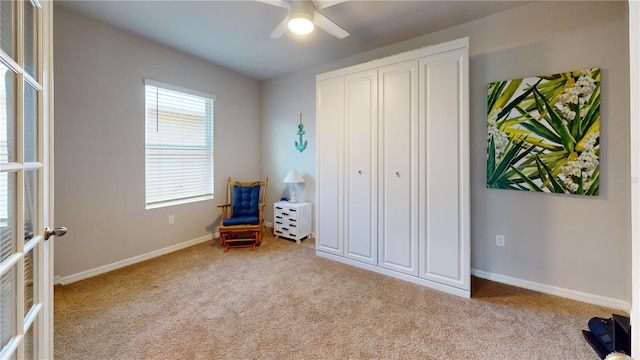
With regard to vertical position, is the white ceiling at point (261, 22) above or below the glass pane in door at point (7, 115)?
above

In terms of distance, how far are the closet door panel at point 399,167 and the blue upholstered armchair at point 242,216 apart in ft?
5.73

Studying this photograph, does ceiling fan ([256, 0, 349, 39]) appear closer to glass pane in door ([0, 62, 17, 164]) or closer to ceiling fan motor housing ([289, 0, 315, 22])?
ceiling fan motor housing ([289, 0, 315, 22])

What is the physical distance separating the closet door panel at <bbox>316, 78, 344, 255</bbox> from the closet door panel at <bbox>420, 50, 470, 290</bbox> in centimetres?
95

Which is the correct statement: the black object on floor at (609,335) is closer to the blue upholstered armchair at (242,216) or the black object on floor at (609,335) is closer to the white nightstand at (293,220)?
the white nightstand at (293,220)

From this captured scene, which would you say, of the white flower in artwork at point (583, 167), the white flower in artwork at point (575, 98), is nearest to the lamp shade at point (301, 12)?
the white flower in artwork at point (575, 98)

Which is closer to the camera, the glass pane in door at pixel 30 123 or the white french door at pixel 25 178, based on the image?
the white french door at pixel 25 178

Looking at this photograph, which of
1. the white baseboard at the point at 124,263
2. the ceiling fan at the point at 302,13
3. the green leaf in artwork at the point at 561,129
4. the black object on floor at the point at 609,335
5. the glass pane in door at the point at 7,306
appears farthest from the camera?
the white baseboard at the point at 124,263

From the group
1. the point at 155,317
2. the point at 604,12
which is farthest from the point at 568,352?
the point at 155,317

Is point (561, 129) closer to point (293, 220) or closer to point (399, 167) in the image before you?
point (399, 167)

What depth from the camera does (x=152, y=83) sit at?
323 cm

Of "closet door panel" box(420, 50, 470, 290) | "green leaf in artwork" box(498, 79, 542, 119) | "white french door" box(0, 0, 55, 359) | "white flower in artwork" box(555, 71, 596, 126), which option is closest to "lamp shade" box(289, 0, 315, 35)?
"closet door panel" box(420, 50, 470, 290)

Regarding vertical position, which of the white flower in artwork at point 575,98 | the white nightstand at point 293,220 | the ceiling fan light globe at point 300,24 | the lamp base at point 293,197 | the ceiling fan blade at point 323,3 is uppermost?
the ceiling fan blade at point 323,3

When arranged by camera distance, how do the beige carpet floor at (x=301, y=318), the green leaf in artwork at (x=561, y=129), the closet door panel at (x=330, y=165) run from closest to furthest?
the beige carpet floor at (x=301, y=318) < the green leaf in artwork at (x=561, y=129) < the closet door panel at (x=330, y=165)

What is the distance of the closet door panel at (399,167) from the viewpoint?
8.73 ft
